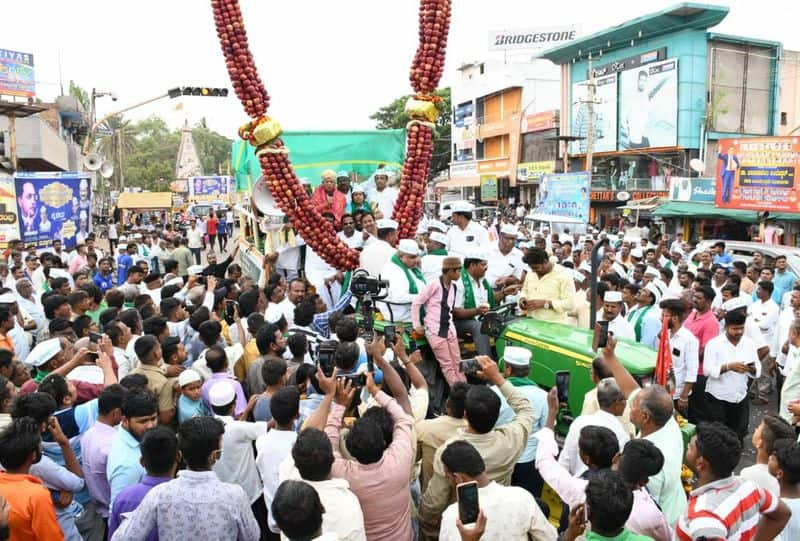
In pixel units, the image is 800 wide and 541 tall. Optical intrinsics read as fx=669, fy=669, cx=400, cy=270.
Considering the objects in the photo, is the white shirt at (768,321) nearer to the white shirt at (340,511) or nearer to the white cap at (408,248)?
the white cap at (408,248)

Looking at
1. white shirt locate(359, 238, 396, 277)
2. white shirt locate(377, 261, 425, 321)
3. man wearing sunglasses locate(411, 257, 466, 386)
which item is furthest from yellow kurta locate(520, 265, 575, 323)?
white shirt locate(359, 238, 396, 277)

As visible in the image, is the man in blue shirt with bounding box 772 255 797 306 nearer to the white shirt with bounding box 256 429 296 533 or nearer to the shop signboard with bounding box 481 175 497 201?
the white shirt with bounding box 256 429 296 533

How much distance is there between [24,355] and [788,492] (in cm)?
618

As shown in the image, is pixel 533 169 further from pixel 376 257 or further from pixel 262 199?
pixel 376 257

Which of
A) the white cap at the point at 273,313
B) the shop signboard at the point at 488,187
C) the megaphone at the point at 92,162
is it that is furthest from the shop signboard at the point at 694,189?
the shop signboard at the point at 488,187

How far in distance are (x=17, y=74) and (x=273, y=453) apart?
26277mm

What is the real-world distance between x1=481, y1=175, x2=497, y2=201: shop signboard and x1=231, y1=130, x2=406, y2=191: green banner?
107ft

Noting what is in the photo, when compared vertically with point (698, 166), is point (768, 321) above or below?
below

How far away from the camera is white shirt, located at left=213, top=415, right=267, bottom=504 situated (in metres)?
3.72

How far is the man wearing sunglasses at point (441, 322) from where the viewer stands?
5672 millimetres

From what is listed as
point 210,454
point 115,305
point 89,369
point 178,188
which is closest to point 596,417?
point 210,454

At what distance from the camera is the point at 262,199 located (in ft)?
31.9

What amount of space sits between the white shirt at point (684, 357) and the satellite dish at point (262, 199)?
5.87 meters

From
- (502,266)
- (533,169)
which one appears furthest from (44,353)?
(533,169)
